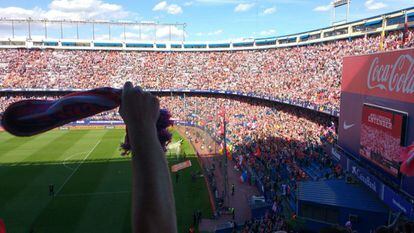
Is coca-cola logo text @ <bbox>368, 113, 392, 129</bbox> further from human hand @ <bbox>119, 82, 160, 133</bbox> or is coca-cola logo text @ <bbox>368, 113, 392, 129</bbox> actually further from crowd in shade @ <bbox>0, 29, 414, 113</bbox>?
crowd in shade @ <bbox>0, 29, 414, 113</bbox>

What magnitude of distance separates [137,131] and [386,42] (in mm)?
30487

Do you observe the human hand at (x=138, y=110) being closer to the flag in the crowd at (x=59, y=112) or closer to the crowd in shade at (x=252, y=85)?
the flag in the crowd at (x=59, y=112)

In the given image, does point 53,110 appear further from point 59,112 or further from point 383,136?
point 383,136

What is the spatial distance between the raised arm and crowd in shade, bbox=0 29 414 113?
38916 millimetres

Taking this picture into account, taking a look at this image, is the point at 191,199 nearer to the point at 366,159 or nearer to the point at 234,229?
the point at 234,229

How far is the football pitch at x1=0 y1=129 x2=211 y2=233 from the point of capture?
1783 cm

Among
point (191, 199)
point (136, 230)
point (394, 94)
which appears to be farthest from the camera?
point (191, 199)

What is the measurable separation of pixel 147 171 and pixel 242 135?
31.3m

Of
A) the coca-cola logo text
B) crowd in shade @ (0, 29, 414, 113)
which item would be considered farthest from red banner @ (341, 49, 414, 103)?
crowd in shade @ (0, 29, 414, 113)

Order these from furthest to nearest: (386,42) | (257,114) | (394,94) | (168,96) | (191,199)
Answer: (168,96)
(257,114)
(386,42)
(191,199)
(394,94)

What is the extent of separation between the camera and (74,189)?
22266 mm

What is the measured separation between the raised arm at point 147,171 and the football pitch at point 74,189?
15629mm

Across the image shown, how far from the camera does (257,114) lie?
1662 inches

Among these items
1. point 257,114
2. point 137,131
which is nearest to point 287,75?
point 257,114
